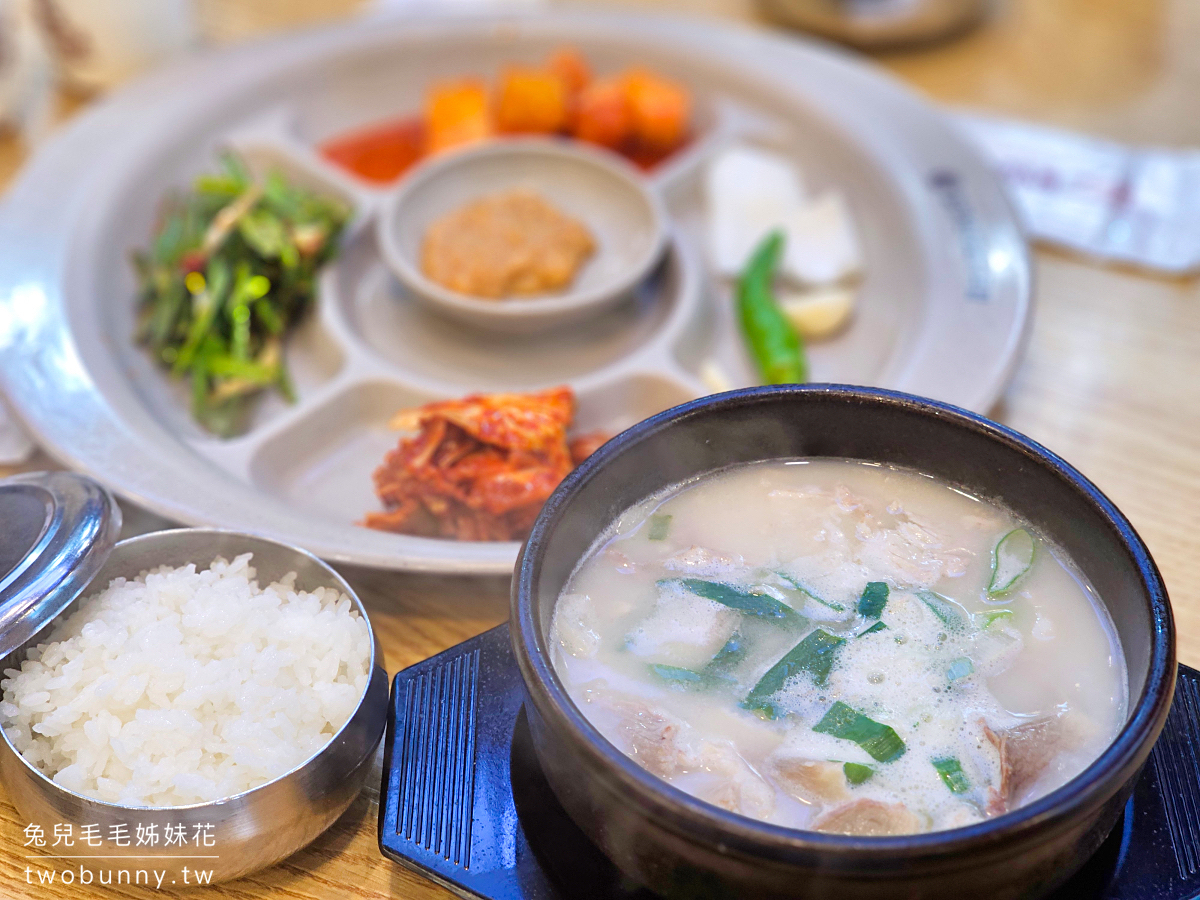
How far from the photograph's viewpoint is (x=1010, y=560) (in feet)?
4.75

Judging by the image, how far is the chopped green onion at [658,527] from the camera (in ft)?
4.95

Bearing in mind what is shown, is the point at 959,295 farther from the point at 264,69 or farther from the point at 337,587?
the point at 264,69

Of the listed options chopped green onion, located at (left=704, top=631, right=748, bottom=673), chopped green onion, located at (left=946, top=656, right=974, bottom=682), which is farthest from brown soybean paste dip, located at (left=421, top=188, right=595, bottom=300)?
chopped green onion, located at (left=946, top=656, right=974, bottom=682)

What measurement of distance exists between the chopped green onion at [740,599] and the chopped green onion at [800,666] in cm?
5

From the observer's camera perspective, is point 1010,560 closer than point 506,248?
Yes

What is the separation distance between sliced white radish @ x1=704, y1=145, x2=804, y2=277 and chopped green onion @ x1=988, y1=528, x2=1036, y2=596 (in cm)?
141

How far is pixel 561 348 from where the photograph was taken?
2.63 m

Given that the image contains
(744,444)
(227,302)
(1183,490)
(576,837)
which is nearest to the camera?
(576,837)

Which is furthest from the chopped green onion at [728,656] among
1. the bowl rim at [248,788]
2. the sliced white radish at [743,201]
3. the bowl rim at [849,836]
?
the sliced white radish at [743,201]

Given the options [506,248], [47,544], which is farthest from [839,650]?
[506,248]

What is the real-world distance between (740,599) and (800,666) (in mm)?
133

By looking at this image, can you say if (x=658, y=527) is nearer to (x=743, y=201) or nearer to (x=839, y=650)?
(x=839, y=650)

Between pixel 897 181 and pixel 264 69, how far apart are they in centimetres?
185

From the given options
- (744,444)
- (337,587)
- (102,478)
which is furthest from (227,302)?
(744,444)
